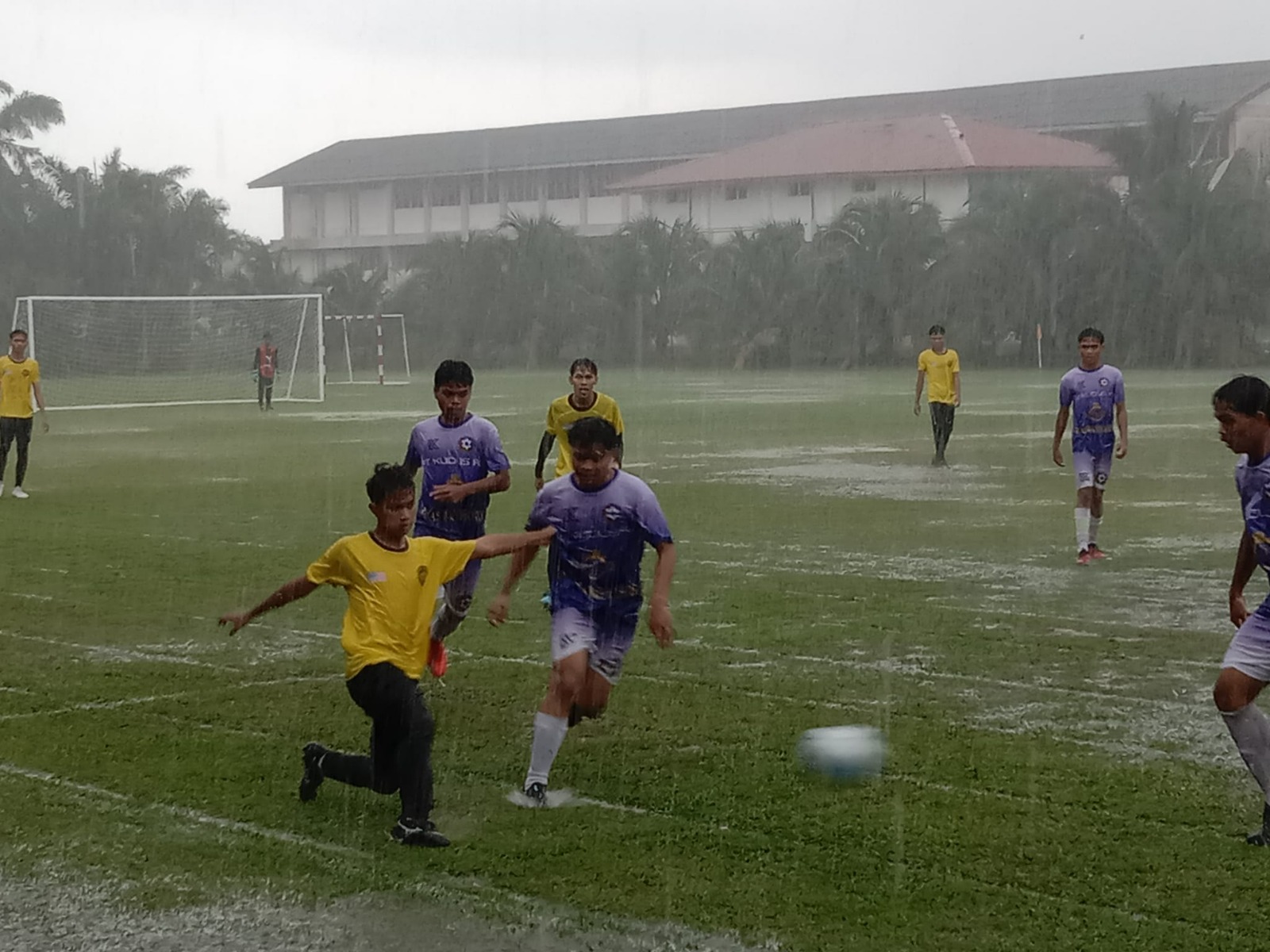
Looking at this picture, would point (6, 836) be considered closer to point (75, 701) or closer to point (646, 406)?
point (75, 701)

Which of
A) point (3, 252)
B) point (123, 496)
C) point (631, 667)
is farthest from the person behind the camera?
point (3, 252)

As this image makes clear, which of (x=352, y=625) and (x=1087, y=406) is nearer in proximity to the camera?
(x=352, y=625)

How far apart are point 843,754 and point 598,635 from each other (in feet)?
3.80

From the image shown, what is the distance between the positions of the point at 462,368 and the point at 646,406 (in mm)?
30202

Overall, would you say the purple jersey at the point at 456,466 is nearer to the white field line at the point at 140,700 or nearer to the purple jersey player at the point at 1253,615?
the white field line at the point at 140,700

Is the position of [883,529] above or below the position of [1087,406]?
below

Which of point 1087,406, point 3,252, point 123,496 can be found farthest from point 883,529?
point 3,252

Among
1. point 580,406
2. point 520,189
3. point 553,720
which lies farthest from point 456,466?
point 520,189

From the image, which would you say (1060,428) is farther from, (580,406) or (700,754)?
(700,754)

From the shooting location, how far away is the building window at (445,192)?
82125mm

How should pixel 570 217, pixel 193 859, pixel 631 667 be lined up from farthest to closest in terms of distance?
pixel 570 217
pixel 631 667
pixel 193 859

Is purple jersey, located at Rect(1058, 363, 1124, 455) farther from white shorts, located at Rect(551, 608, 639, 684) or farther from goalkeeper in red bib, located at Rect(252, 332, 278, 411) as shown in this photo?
goalkeeper in red bib, located at Rect(252, 332, 278, 411)

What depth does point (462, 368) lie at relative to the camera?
9461mm

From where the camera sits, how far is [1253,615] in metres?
6.64
